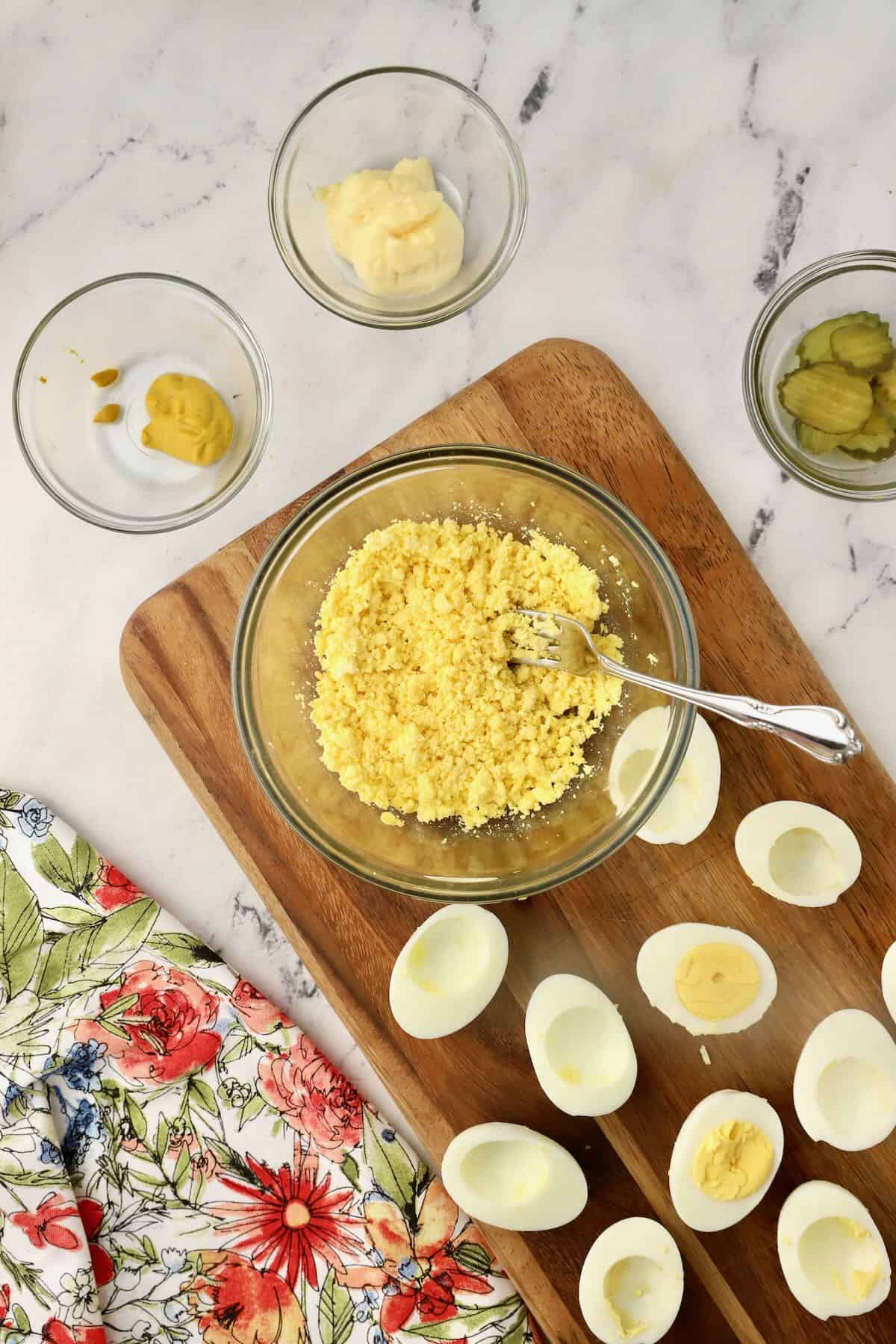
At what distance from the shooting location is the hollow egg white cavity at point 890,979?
1.41 meters

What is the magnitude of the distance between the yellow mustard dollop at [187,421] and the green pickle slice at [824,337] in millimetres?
789

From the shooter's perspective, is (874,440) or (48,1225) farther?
(48,1225)

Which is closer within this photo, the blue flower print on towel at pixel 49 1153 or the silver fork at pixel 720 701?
the silver fork at pixel 720 701

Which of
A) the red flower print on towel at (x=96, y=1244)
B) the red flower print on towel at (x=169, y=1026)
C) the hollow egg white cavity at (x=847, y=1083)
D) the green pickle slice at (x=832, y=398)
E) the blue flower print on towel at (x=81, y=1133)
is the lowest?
the hollow egg white cavity at (x=847, y=1083)

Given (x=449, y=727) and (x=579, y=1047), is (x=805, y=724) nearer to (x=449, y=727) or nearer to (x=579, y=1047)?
(x=449, y=727)

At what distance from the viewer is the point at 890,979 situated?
4.65 feet

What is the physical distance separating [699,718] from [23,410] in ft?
3.38

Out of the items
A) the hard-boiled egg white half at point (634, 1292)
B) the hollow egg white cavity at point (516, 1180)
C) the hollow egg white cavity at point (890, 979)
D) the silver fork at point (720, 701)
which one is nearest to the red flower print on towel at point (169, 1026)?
the hollow egg white cavity at point (516, 1180)

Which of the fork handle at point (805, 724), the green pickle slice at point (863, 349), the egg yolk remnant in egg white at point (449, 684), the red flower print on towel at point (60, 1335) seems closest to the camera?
the fork handle at point (805, 724)

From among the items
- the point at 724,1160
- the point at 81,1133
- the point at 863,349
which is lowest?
the point at 724,1160

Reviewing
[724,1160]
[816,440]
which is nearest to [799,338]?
[816,440]

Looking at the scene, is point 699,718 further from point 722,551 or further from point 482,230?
point 482,230

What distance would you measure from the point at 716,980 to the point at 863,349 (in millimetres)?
840

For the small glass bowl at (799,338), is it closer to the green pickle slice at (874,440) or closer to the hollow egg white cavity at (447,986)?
the green pickle slice at (874,440)
